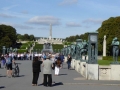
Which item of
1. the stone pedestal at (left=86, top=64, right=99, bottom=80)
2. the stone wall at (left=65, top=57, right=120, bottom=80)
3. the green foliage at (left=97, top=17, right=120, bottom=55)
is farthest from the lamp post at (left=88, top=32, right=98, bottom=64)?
the green foliage at (left=97, top=17, right=120, bottom=55)

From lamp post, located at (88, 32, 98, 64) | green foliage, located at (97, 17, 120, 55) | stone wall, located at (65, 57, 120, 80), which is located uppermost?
green foliage, located at (97, 17, 120, 55)

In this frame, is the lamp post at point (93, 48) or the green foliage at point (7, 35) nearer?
the lamp post at point (93, 48)

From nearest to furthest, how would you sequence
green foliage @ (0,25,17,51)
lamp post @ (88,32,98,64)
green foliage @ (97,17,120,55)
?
1. lamp post @ (88,32,98,64)
2. green foliage @ (97,17,120,55)
3. green foliage @ (0,25,17,51)

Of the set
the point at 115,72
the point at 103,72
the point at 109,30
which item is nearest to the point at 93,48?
the point at 103,72

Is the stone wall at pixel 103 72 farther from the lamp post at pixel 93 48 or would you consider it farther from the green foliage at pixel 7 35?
the green foliage at pixel 7 35

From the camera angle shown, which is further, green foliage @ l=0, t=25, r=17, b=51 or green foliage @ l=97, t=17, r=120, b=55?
green foliage @ l=0, t=25, r=17, b=51

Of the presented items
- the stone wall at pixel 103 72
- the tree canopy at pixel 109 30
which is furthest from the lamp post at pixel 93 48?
the tree canopy at pixel 109 30

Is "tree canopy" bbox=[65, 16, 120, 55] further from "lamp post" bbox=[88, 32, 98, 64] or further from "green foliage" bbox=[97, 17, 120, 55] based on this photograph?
"lamp post" bbox=[88, 32, 98, 64]

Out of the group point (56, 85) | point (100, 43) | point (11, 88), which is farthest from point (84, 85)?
point (100, 43)

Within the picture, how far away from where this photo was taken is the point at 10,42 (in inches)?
4840

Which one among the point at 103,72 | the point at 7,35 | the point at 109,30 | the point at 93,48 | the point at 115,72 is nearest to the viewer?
the point at 115,72

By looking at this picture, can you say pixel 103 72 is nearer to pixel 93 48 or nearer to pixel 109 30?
pixel 93 48

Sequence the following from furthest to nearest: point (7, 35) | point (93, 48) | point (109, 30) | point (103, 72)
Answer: point (7, 35) → point (109, 30) → point (93, 48) → point (103, 72)

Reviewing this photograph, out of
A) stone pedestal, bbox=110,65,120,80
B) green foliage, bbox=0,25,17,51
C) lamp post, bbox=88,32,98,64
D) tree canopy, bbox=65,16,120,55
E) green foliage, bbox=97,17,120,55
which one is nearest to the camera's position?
stone pedestal, bbox=110,65,120,80
